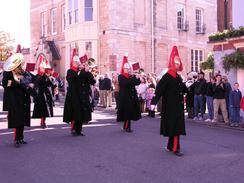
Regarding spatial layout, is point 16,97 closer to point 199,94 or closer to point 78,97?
point 78,97

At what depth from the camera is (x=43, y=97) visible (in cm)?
1177

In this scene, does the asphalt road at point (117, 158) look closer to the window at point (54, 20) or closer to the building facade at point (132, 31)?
the building facade at point (132, 31)

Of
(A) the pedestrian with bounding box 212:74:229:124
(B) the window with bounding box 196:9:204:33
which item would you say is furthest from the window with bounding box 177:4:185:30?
(A) the pedestrian with bounding box 212:74:229:124

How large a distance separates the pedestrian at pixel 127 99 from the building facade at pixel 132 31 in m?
15.7

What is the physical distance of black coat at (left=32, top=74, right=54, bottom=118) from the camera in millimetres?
11667

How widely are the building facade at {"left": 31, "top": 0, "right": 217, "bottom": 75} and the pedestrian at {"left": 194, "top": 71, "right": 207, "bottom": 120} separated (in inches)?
487

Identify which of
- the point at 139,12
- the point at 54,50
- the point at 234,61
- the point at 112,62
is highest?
the point at 139,12

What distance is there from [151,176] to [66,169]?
1448mm

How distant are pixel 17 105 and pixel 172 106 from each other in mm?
3400

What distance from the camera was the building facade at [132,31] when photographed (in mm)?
27625

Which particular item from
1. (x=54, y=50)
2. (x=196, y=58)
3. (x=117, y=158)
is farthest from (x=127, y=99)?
(x=196, y=58)

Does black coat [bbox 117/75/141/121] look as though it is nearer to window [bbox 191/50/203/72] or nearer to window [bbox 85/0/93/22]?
window [bbox 85/0/93/22]

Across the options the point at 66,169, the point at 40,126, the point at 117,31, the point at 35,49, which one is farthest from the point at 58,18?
the point at 66,169

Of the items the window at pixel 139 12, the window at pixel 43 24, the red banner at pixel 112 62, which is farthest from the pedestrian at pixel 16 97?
the window at pixel 43 24
